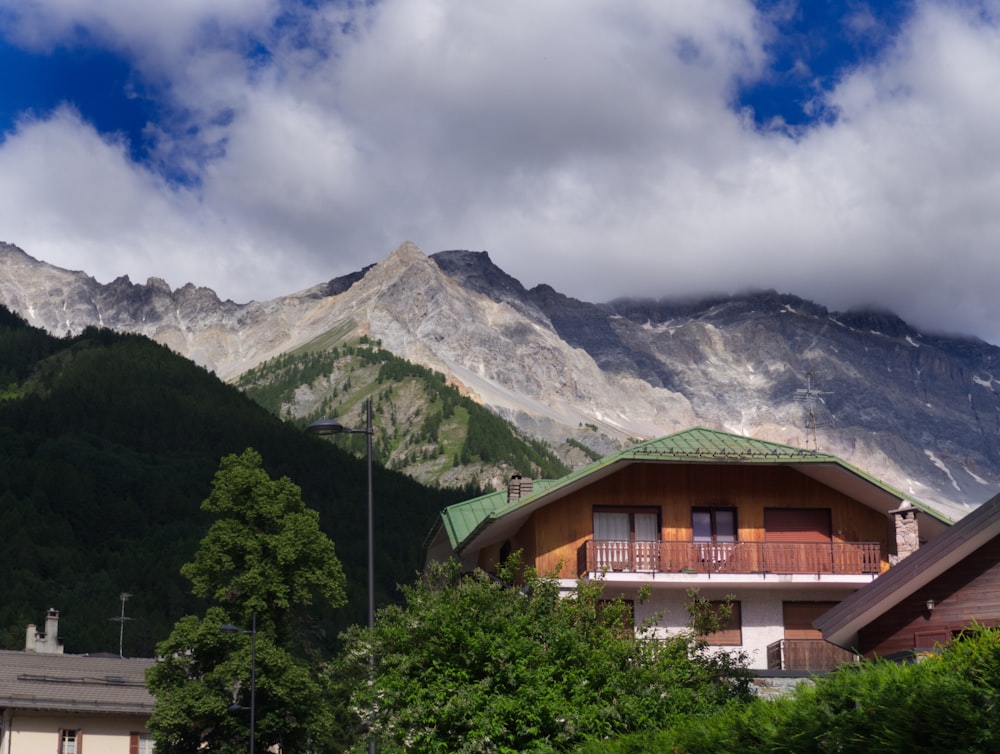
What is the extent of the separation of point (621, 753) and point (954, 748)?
6.83 m

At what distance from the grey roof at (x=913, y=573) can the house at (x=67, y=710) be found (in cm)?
3493

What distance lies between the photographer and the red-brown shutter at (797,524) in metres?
37.7

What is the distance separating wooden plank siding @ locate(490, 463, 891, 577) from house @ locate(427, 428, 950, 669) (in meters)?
0.03

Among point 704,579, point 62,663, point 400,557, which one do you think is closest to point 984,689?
point 704,579

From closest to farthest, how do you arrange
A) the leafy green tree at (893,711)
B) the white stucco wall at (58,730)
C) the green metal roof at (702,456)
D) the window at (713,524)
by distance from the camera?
1. the leafy green tree at (893,711)
2. the green metal roof at (702,456)
3. the window at (713,524)
4. the white stucco wall at (58,730)

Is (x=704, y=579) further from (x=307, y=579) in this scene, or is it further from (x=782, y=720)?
(x=782, y=720)

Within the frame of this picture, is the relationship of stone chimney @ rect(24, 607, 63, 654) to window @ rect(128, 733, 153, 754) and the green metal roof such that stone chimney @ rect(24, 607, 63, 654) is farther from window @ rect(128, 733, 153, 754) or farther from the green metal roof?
the green metal roof

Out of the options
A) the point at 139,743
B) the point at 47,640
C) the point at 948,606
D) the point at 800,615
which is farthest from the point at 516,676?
the point at 47,640

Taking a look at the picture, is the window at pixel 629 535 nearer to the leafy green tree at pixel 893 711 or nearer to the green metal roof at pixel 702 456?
the green metal roof at pixel 702 456

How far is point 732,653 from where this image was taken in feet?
117

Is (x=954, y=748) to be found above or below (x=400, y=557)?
below

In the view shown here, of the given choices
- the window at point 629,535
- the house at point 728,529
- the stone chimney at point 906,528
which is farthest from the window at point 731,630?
the stone chimney at point 906,528

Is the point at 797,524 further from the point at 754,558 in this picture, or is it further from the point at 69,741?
the point at 69,741

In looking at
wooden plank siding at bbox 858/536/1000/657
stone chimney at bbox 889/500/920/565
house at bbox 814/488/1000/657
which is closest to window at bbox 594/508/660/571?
stone chimney at bbox 889/500/920/565
